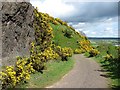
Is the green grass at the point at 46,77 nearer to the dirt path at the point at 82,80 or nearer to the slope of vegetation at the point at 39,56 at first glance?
the slope of vegetation at the point at 39,56

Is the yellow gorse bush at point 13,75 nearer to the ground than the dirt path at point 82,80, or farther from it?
farther from it

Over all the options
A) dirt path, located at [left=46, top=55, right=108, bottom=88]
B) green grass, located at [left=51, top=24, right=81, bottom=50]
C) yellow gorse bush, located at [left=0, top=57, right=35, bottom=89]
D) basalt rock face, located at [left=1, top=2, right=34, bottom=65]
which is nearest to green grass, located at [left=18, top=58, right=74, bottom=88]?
dirt path, located at [left=46, top=55, right=108, bottom=88]

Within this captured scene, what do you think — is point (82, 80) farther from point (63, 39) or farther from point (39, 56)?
Answer: point (63, 39)

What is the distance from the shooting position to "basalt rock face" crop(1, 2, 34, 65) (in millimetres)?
20250

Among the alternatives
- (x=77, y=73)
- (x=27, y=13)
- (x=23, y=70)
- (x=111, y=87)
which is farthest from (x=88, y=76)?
(x=27, y=13)

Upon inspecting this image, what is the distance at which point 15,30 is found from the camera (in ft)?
73.1

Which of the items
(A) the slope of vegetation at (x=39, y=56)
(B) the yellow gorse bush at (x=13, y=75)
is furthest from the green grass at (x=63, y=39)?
(B) the yellow gorse bush at (x=13, y=75)

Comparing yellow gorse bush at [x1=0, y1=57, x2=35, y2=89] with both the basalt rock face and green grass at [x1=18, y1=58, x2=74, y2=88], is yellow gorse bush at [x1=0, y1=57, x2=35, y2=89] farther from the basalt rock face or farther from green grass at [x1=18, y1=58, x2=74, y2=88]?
the basalt rock face

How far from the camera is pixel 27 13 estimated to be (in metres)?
25.2

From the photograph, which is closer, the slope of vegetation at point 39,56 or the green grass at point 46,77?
the slope of vegetation at point 39,56

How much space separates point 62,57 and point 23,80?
13511 millimetres

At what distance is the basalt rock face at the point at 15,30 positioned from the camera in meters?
20.2

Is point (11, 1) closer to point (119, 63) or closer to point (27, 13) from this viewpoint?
point (27, 13)

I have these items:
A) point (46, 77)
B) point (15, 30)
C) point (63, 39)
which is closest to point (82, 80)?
point (46, 77)
